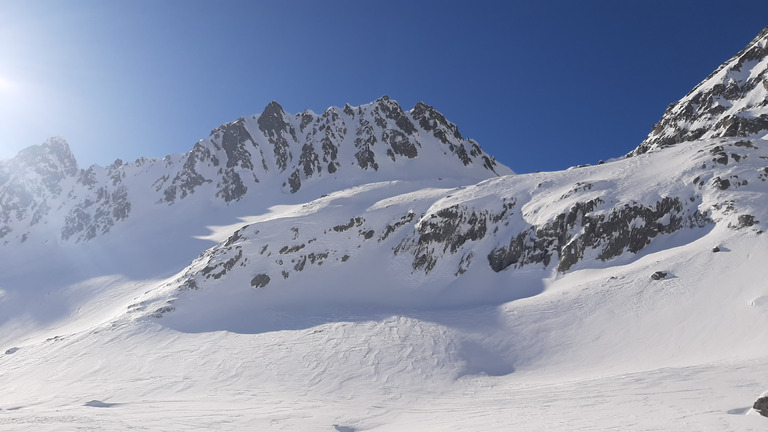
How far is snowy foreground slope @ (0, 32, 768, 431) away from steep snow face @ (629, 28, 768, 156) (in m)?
0.87

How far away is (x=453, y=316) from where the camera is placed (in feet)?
124

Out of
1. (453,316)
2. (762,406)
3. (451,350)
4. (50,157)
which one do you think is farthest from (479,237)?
(50,157)

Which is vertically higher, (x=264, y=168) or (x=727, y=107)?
(x=264, y=168)

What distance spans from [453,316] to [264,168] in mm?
87602

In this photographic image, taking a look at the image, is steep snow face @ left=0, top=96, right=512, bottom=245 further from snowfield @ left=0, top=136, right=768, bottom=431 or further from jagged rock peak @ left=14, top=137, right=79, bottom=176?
snowfield @ left=0, top=136, right=768, bottom=431

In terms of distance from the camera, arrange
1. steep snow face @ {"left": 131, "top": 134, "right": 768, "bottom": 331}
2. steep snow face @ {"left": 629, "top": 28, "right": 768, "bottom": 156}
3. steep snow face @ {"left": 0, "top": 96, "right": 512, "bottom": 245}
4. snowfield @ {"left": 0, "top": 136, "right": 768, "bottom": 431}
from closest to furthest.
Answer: snowfield @ {"left": 0, "top": 136, "right": 768, "bottom": 431}
steep snow face @ {"left": 131, "top": 134, "right": 768, "bottom": 331}
steep snow face @ {"left": 629, "top": 28, "right": 768, "bottom": 156}
steep snow face @ {"left": 0, "top": 96, "right": 512, "bottom": 245}

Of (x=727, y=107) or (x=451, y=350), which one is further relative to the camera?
(x=727, y=107)

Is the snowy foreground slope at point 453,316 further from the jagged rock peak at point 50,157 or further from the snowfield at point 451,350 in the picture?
the jagged rock peak at point 50,157

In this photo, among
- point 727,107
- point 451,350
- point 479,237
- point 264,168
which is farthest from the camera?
point 264,168

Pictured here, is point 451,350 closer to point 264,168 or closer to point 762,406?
point 762,406

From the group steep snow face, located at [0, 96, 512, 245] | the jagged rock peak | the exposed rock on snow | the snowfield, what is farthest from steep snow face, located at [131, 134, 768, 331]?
the jagged rock peak

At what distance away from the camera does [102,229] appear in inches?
4186

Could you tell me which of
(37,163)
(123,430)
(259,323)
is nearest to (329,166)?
(259,323)

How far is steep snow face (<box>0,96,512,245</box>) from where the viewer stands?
102500 mm
